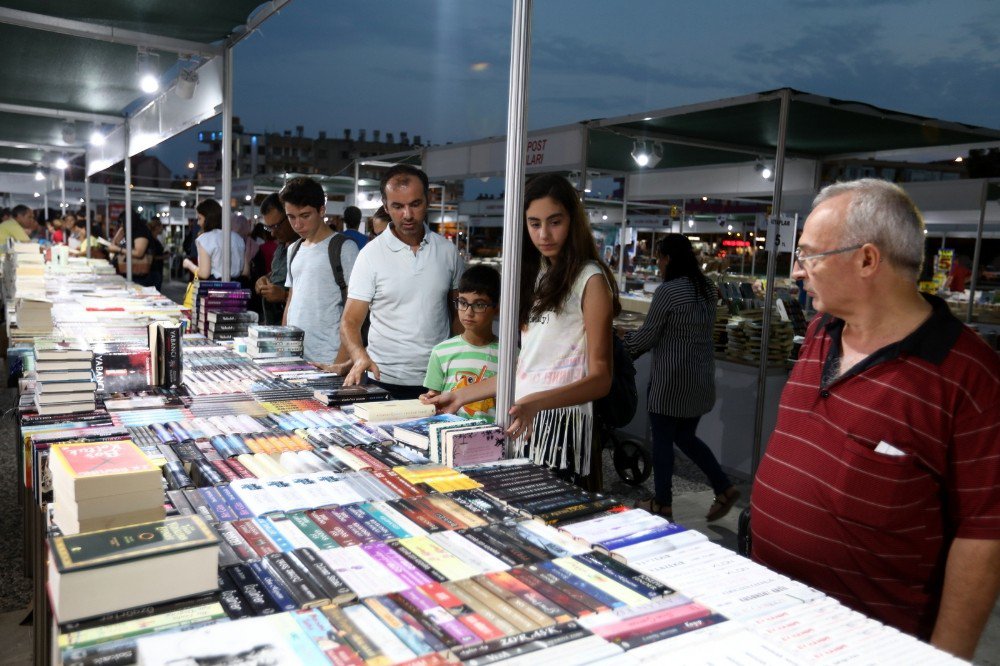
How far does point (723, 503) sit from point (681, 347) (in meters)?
0.96

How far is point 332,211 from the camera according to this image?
1778 cm

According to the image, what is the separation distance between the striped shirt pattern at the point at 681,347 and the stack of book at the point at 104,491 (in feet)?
10.2

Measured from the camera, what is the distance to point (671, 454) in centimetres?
426

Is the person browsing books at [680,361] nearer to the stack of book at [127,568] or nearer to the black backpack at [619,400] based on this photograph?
the black backpack at [619,400]

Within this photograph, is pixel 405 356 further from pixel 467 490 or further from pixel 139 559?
pixel 139 559

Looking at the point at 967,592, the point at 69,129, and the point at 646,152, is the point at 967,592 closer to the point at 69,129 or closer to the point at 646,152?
the point at 646,152

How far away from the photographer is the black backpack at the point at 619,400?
9.04 ft

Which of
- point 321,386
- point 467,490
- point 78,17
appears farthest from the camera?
point 78,17

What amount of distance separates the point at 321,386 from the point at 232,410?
0.49 m

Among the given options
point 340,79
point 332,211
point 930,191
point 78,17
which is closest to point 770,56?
point 340,79

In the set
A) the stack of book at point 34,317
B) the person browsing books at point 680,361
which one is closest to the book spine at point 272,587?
the person browsing books at point 680,361

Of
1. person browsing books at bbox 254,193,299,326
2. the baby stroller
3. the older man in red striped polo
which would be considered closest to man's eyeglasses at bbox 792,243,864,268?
the older man in red striped polo

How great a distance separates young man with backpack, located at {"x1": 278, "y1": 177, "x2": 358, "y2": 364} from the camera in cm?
379

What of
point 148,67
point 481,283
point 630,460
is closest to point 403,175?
point 481,283
